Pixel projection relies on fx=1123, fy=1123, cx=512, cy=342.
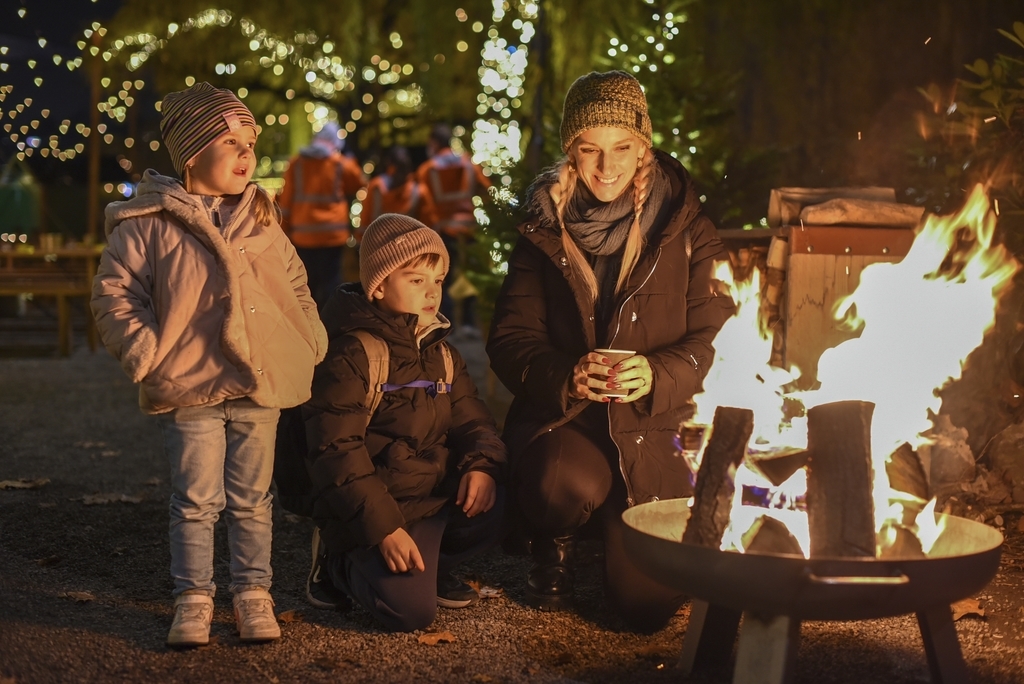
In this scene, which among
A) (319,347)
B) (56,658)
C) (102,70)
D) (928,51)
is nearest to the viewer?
(56,658)

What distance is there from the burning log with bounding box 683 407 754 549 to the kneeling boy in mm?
974

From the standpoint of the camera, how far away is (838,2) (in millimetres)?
9141

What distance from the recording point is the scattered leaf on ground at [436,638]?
3.56 meters

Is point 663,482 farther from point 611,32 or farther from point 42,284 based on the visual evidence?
point 42,284

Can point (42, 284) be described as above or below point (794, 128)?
below

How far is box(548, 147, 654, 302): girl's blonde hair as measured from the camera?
13.1 ft

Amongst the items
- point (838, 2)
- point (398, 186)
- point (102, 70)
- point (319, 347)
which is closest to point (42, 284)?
point (398, 186)

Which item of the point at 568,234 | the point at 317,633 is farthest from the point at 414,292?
the point at 317,633

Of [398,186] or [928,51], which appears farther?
[398,186]

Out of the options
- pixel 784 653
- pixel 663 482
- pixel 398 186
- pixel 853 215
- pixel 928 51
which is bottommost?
pixel 784 653

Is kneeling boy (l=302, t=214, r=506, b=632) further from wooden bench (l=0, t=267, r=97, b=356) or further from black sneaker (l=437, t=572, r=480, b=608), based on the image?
wooden bench (l=0, t=267, r=97, b=356)

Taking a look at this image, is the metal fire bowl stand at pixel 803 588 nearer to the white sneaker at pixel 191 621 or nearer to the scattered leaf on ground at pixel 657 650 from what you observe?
the scattered leaf on ground at pixel 657 650

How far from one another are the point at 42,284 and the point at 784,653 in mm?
10179

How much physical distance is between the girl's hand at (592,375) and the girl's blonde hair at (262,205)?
1125 millimetres
